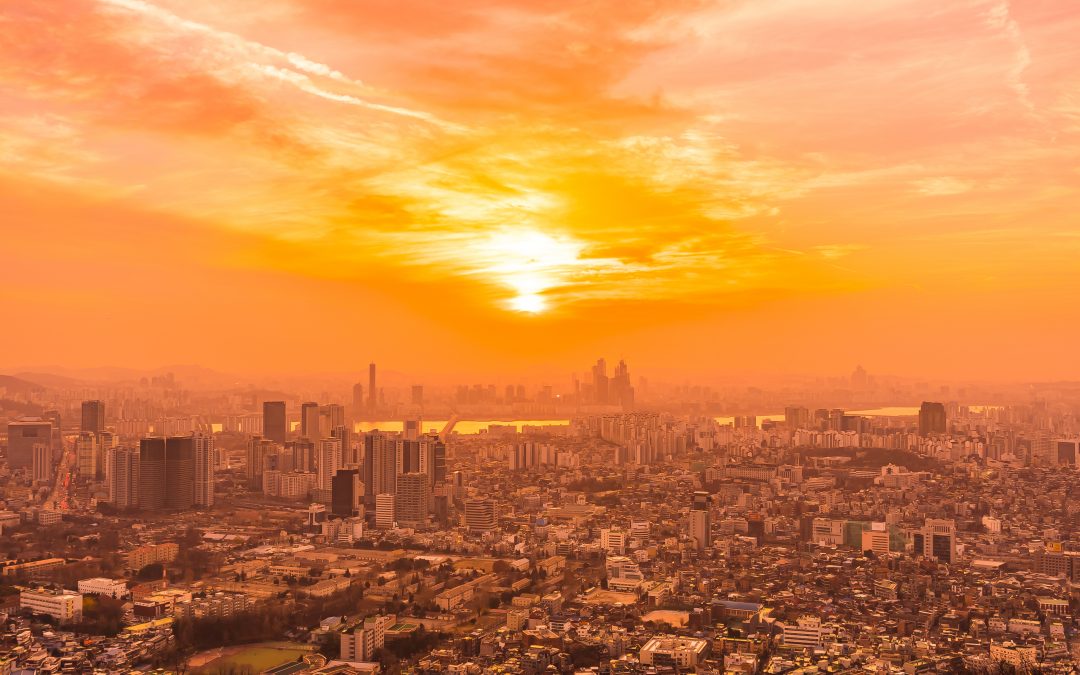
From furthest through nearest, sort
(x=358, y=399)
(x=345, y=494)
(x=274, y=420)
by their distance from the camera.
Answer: (x=358, y=399), (x=274, y=420), (x=345, y=494)

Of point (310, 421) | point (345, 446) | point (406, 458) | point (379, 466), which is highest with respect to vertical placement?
point (310, 421)

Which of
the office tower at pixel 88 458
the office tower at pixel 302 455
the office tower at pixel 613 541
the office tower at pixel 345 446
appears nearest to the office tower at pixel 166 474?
the office tower at pixel 88 458

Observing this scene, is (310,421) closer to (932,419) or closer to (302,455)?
(302,455)

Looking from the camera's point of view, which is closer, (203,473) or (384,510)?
(384,510)

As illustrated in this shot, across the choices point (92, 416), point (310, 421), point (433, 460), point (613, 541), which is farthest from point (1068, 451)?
point (92, 416)

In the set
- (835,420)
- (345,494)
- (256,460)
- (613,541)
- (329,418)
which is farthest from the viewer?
(329,418)

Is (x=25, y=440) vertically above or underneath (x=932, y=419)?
underneath

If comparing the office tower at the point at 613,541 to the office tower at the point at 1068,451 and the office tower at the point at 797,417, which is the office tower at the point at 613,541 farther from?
the office tower at the point at 797,417
